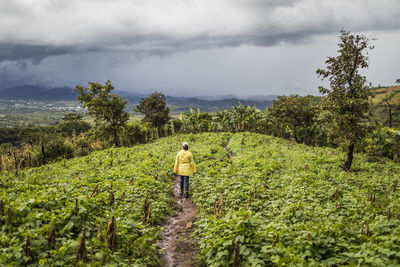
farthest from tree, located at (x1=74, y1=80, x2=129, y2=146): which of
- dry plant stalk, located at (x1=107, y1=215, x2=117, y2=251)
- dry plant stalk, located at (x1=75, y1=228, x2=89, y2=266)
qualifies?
dry plant stalk, located at (x1=75, y1=228, x2=89, y2=266)

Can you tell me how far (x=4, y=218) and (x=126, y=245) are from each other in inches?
111

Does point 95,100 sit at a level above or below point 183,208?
above

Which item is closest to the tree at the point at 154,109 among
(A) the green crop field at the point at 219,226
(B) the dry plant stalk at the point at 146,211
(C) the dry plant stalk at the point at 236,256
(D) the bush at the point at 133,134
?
(D) the bush at the point at 133,134

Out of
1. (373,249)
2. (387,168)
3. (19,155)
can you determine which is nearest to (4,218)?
(373,249)

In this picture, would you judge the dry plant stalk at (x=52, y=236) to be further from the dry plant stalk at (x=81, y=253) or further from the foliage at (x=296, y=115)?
the foliage at (x=296, y=115)

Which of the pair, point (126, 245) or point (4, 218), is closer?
point (4, 218)

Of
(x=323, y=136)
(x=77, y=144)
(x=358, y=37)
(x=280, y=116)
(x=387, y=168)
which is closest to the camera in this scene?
(x=358, y=37)

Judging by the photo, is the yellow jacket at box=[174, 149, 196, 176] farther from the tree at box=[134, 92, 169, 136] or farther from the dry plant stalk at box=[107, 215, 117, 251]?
the tree at box=[134, 92, 169, 136]

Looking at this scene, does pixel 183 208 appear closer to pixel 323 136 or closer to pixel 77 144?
pixel 77 144

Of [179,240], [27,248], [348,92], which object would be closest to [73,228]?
[27,248]

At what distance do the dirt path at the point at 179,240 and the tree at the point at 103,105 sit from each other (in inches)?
789

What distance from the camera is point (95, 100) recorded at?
2608 centimetres

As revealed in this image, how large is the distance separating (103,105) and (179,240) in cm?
2279

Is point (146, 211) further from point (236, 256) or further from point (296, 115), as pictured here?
point (296, 115)
